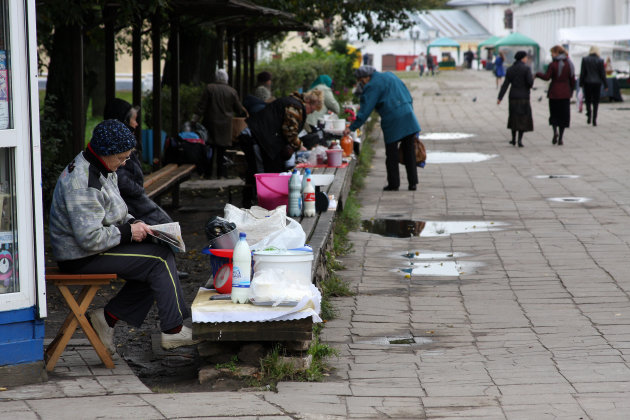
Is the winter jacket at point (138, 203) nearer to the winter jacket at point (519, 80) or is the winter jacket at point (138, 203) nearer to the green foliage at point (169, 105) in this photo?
the green foliage at point (169, 105)

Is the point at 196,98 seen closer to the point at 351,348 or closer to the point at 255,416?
the point at 351,348

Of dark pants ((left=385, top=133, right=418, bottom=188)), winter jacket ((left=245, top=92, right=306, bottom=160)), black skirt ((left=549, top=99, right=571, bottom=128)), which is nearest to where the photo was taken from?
winter jacket ((left=245, top=92, right=306, bottom=160))

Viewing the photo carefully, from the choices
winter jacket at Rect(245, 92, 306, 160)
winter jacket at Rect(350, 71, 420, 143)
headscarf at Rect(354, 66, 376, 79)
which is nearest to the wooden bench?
winter jacket at Rect(245, 92, 306, 160)

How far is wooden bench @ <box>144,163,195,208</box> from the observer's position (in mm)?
9688

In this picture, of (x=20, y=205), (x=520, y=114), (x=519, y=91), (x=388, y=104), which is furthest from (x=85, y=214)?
→ (x=520, y=114)

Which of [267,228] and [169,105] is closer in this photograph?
[267,228]

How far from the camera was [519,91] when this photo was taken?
17.4 meters

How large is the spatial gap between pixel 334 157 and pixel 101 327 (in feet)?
17.5

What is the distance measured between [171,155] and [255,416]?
28.0 feet

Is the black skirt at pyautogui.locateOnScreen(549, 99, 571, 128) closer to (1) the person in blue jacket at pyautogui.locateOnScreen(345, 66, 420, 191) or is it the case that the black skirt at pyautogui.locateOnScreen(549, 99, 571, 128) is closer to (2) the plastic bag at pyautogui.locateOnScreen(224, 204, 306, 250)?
(1) the person in blue jacket at pyautogui.locateOnScreen(345, 66, 420, 191)

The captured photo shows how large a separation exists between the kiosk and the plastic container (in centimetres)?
571

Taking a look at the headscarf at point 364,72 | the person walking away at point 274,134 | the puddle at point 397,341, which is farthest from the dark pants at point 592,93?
the puddle at point 397,341

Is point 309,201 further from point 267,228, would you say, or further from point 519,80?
point 519,80

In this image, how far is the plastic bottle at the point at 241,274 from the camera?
5152mm
